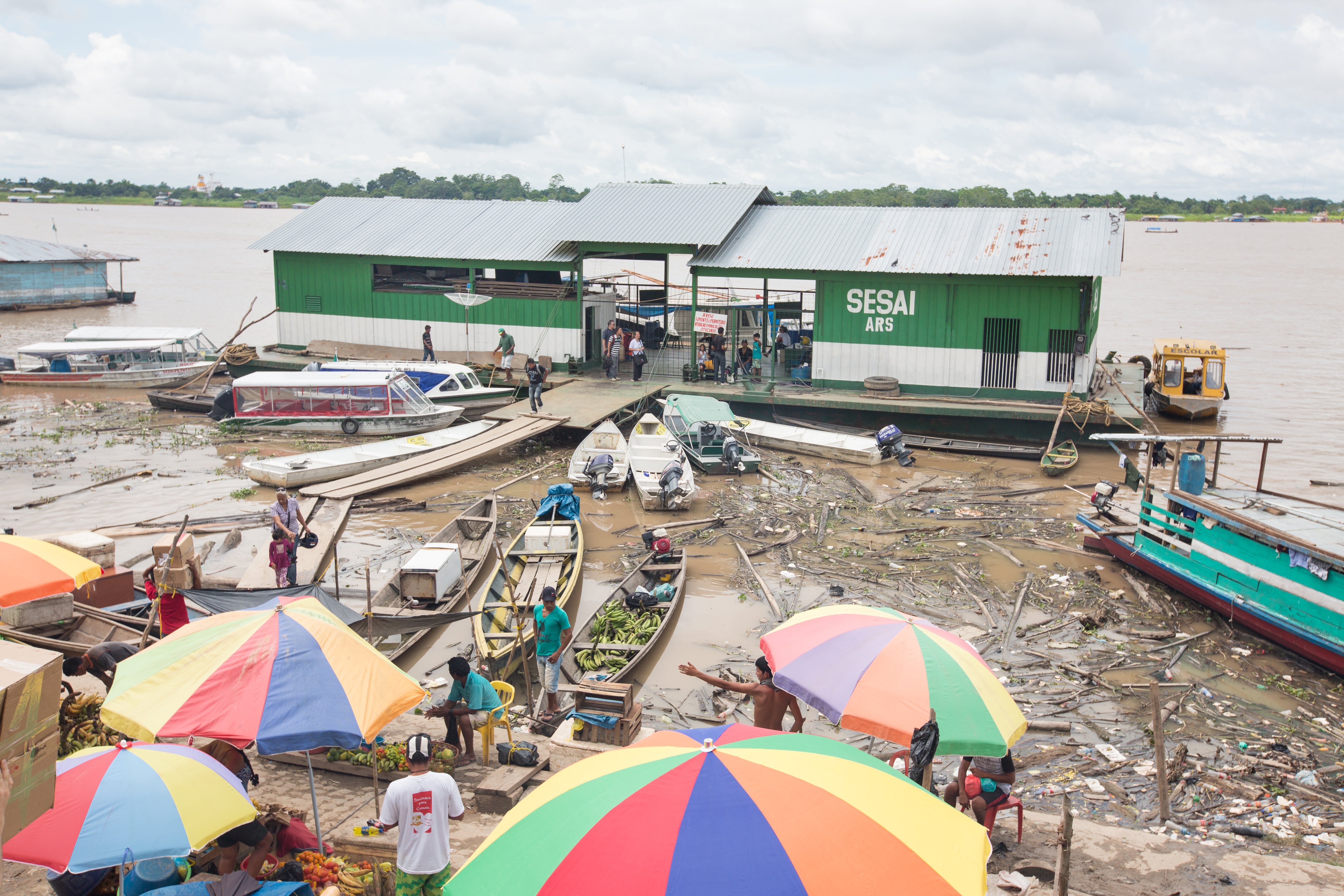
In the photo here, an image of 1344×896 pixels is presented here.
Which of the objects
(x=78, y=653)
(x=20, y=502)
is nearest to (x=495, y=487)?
A: (x=20, y=502)

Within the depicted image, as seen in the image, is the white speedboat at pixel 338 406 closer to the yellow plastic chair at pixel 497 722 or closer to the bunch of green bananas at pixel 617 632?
the bunch of green bananas at pixel 617 632

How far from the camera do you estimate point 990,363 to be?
23984 mm

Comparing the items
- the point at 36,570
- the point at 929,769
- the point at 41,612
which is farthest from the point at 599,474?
the point at 929,769

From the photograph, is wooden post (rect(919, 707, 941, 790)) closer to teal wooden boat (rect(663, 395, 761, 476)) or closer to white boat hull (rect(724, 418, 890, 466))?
teal wooden boat (rect(663, 395, 761, 476))

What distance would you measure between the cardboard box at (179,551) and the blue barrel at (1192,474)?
13382 mm

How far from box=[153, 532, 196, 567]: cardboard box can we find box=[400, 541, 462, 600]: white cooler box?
2.68m

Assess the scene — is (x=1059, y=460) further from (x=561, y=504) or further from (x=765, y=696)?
(x=765, y=696)

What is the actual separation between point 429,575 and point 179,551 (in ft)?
10.9

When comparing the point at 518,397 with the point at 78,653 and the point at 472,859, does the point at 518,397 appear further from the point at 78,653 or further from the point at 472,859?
the point at 472,859

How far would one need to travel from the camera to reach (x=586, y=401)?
24.0 m

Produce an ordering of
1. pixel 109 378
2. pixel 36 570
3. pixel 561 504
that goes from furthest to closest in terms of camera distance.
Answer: pixel 109 378, pixel 561 504, pixel 36 570

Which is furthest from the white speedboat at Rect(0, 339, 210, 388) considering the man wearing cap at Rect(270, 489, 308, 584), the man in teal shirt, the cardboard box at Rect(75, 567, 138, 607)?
the man in teal shirt

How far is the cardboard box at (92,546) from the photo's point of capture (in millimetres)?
11328

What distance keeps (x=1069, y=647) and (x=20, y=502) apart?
1922 cm
